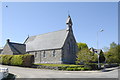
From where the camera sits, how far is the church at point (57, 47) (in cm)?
4567

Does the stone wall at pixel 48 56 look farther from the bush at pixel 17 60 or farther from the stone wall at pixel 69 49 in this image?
the bush at pixel 17 60

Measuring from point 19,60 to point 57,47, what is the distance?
1452 centimetres

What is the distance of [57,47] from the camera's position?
46125mm

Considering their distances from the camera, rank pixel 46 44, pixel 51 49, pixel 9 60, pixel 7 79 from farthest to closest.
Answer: pixel 46 44 → pixel 51 49 → pixel 9 60 → pixel 7 79

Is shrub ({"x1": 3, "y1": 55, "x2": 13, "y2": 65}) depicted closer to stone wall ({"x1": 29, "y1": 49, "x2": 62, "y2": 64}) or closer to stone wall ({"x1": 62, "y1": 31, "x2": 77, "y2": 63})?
stone wall ({"x1": 29, "y1": 49, "x2": 62, "y2": 64})

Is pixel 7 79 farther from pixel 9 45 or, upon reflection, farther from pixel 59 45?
pixel 9 45

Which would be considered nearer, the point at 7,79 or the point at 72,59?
the point at 7,79

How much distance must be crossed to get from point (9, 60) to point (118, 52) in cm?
3661

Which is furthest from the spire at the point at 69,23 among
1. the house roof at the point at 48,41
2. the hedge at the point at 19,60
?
the hedge at the point at 19,60

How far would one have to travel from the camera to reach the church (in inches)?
1798

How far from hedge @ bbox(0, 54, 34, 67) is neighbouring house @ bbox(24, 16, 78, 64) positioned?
1277cm

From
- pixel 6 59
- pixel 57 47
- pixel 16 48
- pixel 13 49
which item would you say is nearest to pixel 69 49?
pixel 57 47

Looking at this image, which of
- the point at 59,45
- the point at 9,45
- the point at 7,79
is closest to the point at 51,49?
the point at 59,45

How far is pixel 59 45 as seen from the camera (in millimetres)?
46250
